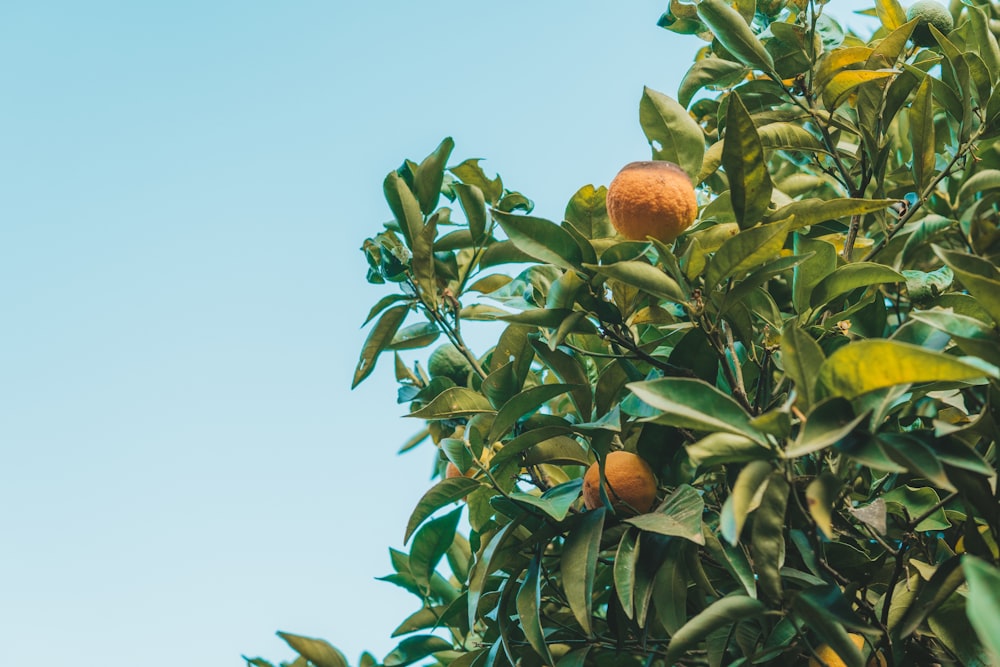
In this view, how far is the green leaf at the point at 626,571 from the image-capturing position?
3.38ft

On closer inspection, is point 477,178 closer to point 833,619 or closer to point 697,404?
point 697,404

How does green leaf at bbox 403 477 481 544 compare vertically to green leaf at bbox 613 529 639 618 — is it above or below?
above

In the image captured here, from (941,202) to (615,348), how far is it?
720 millimetres

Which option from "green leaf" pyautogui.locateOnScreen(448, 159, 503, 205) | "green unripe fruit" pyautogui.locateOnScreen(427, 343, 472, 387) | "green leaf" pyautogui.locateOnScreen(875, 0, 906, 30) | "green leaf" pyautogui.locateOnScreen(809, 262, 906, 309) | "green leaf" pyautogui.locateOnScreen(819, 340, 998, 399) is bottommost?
"green leaf" pyautogui.locateOnScreen(819, 340, 998, 399)

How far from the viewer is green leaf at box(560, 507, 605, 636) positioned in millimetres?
1061

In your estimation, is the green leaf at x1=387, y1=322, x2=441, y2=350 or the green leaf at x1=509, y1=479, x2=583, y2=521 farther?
the green leaf at x1=387, y1=322, x2=441, y2=350

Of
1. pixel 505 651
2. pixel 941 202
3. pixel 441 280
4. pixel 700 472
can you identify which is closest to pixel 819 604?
pixel 700 472

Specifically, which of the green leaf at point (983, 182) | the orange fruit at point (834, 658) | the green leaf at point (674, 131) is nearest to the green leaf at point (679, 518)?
the orange fruit at point (834, 658)

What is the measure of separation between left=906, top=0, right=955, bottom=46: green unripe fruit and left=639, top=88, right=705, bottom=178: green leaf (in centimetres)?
53

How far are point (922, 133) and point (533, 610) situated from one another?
0.84 metres

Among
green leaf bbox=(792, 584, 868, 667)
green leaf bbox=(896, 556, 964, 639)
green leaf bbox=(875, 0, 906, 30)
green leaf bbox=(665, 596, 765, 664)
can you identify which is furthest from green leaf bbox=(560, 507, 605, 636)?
green leaf bbox=(875, 0, 906, 30)

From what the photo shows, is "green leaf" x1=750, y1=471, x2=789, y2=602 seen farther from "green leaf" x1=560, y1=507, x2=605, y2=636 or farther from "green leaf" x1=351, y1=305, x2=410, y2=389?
"green leaf" x1=351, y1=305, x2=410, y2=389

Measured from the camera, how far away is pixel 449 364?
1.64 metres

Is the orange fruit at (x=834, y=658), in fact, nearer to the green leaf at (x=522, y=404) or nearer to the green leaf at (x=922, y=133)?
the green leaf at (x=522, y=404)
